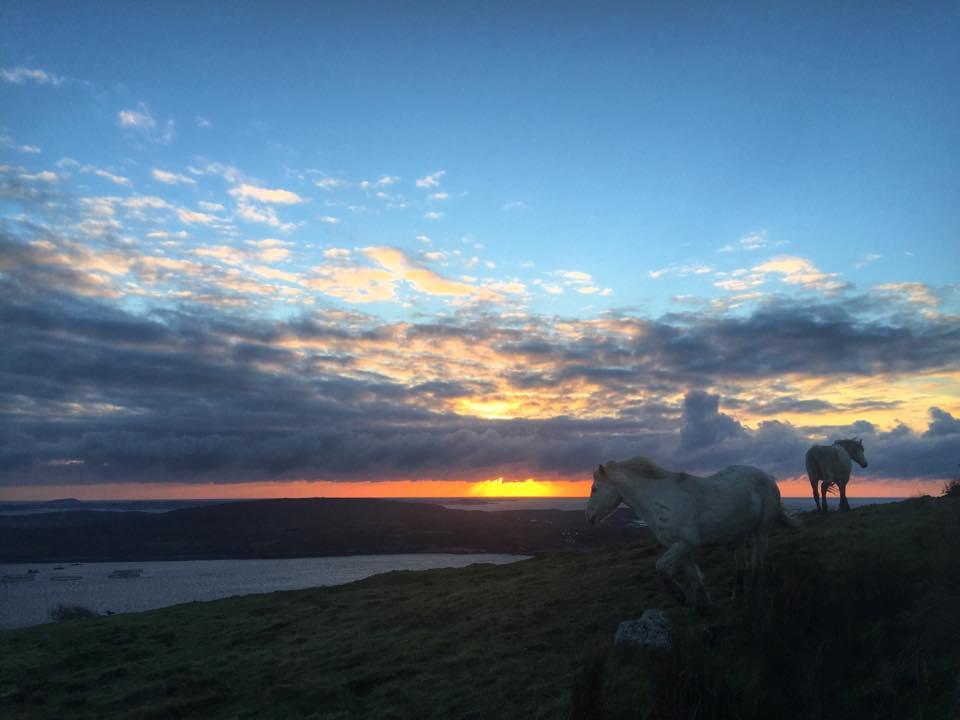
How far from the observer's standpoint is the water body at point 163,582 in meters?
98.7

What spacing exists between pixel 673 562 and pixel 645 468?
197 centimetres

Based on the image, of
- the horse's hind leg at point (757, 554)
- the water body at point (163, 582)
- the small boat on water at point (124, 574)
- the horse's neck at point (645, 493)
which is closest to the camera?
the horse's neck at point (645, 493)

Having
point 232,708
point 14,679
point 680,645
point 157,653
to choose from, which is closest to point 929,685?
point 680,645

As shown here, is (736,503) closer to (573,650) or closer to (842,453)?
(573,650)

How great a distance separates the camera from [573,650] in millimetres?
11789

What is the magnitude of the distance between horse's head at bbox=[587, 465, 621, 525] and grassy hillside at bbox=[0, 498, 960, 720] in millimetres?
2341

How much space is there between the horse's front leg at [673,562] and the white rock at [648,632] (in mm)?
557

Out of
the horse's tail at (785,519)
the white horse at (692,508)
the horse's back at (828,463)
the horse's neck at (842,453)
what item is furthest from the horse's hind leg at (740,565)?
the horse's neck at (842,453)

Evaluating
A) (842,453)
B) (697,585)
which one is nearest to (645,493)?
(697,585)

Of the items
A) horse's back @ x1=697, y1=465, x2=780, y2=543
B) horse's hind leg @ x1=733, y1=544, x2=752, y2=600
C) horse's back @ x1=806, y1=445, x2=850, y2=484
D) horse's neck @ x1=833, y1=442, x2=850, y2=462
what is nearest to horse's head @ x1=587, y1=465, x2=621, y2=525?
horse's back @ x1=697, y1=465, x2=780, y2=543

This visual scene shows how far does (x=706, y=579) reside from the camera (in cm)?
1398

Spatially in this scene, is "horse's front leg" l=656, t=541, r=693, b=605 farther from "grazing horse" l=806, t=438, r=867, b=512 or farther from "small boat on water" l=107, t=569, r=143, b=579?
"small boat on water" l=107, t=569, r=143, b=579

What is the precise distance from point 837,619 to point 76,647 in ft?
80.2

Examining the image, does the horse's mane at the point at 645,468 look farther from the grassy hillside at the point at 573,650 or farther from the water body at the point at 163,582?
the water body at the point at 163,582
